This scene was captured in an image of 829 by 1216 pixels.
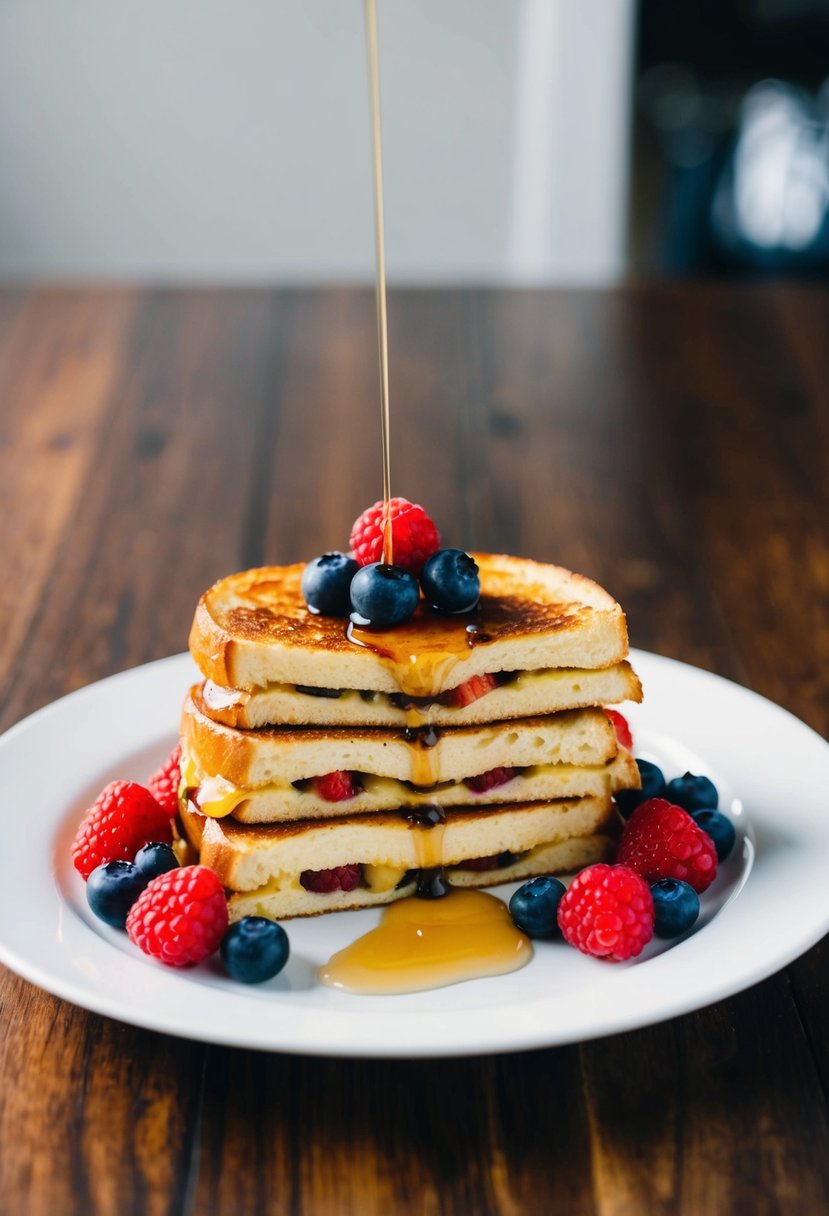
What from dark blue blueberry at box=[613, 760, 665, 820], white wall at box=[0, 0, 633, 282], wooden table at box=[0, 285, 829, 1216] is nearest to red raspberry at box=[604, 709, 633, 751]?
dark blue blueberry at box=[613, 760, 665, 820]

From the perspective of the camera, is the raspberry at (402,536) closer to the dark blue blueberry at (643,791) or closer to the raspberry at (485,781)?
the raspberry at (485,781)

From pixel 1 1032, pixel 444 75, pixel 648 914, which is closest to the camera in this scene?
pixel 1 1032

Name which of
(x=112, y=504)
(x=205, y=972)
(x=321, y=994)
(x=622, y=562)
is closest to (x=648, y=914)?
(x=321, y=994)

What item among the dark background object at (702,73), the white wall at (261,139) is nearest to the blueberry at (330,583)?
the white wall at (261,139)

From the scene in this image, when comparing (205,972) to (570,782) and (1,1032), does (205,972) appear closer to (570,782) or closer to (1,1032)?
(1,1032)

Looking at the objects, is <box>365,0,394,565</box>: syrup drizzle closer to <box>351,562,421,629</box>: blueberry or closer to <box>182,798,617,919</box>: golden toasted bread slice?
<box>351,562,421,629</box>: blueberry
